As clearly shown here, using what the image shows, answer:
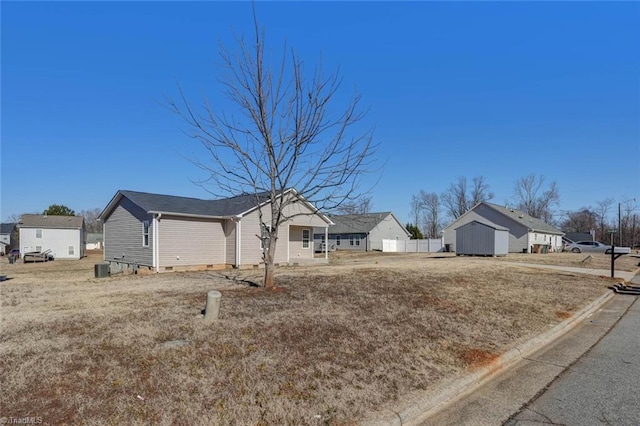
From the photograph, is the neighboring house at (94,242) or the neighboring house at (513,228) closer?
the neighboring house at (513,228)

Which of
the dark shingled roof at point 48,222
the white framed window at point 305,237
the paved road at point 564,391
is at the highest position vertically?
the dark shingled roof at point 48,222

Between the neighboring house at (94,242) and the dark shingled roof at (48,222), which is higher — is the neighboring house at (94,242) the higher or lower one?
the lower one

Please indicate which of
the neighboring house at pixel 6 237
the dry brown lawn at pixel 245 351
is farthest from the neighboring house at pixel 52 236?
the dry brown lawn at pixel 245 351

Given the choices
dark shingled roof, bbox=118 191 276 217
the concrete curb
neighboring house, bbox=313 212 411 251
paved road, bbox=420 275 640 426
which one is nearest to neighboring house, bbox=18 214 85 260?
neighboring house, bbox=313 212 411 251

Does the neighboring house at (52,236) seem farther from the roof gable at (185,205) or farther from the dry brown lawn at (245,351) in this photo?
the dry brown lawn at (245,351)

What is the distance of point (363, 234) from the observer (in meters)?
47.3

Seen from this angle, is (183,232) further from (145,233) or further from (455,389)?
(455,389)

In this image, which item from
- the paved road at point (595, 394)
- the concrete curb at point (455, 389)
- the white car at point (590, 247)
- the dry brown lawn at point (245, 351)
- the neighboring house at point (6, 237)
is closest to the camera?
the dry brown lawn at point (245, 351)

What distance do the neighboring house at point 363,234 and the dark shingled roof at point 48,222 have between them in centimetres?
2819

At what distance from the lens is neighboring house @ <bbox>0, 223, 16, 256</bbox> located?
5088 centimetres

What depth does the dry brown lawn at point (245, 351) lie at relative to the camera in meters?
3.52

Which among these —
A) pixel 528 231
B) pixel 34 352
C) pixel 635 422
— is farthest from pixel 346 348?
pixel 528 231

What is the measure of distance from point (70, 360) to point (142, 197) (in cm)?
1613

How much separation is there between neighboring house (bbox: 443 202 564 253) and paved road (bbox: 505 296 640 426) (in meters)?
37.1
